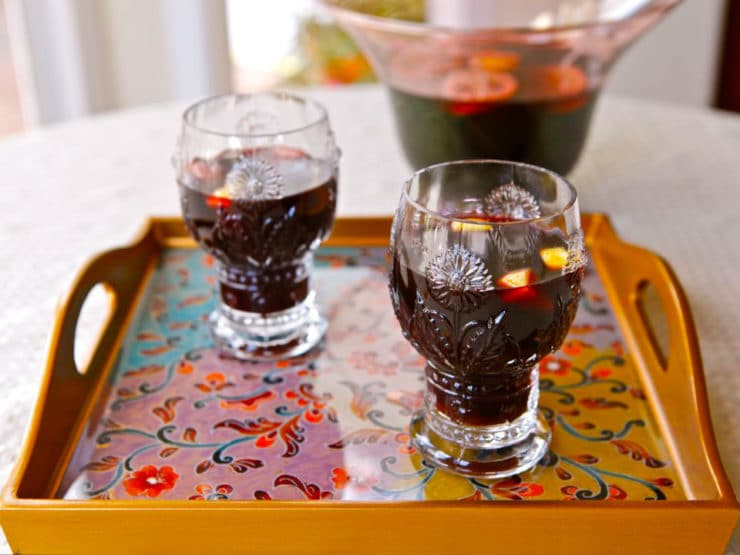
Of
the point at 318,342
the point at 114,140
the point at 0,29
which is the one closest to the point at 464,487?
the point at 318,342

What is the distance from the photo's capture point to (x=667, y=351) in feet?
2.53

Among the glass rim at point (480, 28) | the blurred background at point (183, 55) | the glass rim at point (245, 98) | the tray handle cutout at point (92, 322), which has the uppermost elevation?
the glass rim at point (480, 28)

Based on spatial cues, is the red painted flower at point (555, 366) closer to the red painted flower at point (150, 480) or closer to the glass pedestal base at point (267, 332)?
the glass pedestal base at point (267, 332)

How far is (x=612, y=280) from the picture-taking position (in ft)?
2.83

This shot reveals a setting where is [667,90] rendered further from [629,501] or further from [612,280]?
[629,501]

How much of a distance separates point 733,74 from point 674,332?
5.97 ft

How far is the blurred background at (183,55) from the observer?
2088 mm

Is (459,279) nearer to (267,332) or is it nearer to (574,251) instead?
(574,251)

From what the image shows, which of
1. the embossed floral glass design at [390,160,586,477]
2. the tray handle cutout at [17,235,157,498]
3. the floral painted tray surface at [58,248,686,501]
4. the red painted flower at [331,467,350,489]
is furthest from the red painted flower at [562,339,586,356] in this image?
the tray handle cutout at [17,235,157,498]

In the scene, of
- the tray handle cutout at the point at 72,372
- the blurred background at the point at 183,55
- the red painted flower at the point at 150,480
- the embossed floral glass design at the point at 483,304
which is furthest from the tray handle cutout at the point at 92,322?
the blurred background at the point at 183,55

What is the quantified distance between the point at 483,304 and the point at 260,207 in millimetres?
223

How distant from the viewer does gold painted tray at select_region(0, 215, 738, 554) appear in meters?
0.54

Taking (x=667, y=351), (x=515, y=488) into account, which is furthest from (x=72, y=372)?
(x=667, y=351)

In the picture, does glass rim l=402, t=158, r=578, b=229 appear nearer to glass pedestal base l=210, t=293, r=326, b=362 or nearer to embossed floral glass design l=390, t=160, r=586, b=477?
embossed floral glass design l=390, t=160, r=586, b=477
